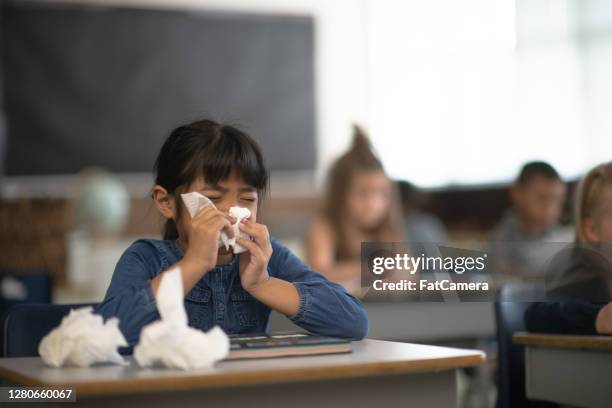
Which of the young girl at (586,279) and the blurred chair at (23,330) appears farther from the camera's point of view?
the young girl at (586,279)

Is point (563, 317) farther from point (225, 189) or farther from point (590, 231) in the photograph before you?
point (225, 189)

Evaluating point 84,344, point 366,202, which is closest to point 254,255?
point 84,344

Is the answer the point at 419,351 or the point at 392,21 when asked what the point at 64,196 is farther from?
the point at 419,351

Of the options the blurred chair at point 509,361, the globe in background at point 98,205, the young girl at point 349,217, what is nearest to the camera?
the blurred chair at point 509,361

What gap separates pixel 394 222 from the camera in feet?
12.6

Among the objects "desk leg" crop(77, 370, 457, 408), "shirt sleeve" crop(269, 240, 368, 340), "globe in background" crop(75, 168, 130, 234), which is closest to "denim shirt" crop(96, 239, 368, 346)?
"shirt sleeve" crop(269, 240, 368, 340)

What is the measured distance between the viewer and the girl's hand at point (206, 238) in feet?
5.08

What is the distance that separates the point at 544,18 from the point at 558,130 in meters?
0.62

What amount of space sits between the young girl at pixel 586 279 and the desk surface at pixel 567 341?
13 centimetres

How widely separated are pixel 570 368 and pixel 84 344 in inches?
40.3

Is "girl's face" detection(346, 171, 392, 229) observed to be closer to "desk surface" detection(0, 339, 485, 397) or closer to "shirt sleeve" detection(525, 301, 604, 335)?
"shirt sleeve" detection(525, 301, 604, 335)

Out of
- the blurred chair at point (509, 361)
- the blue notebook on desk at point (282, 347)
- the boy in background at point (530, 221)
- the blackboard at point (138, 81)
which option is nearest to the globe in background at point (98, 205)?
the blackboard at point (138, 81)

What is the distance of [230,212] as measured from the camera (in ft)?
5.34

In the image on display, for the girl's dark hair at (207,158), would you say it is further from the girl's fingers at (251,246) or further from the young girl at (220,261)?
the girl's fingers at (251,246)
